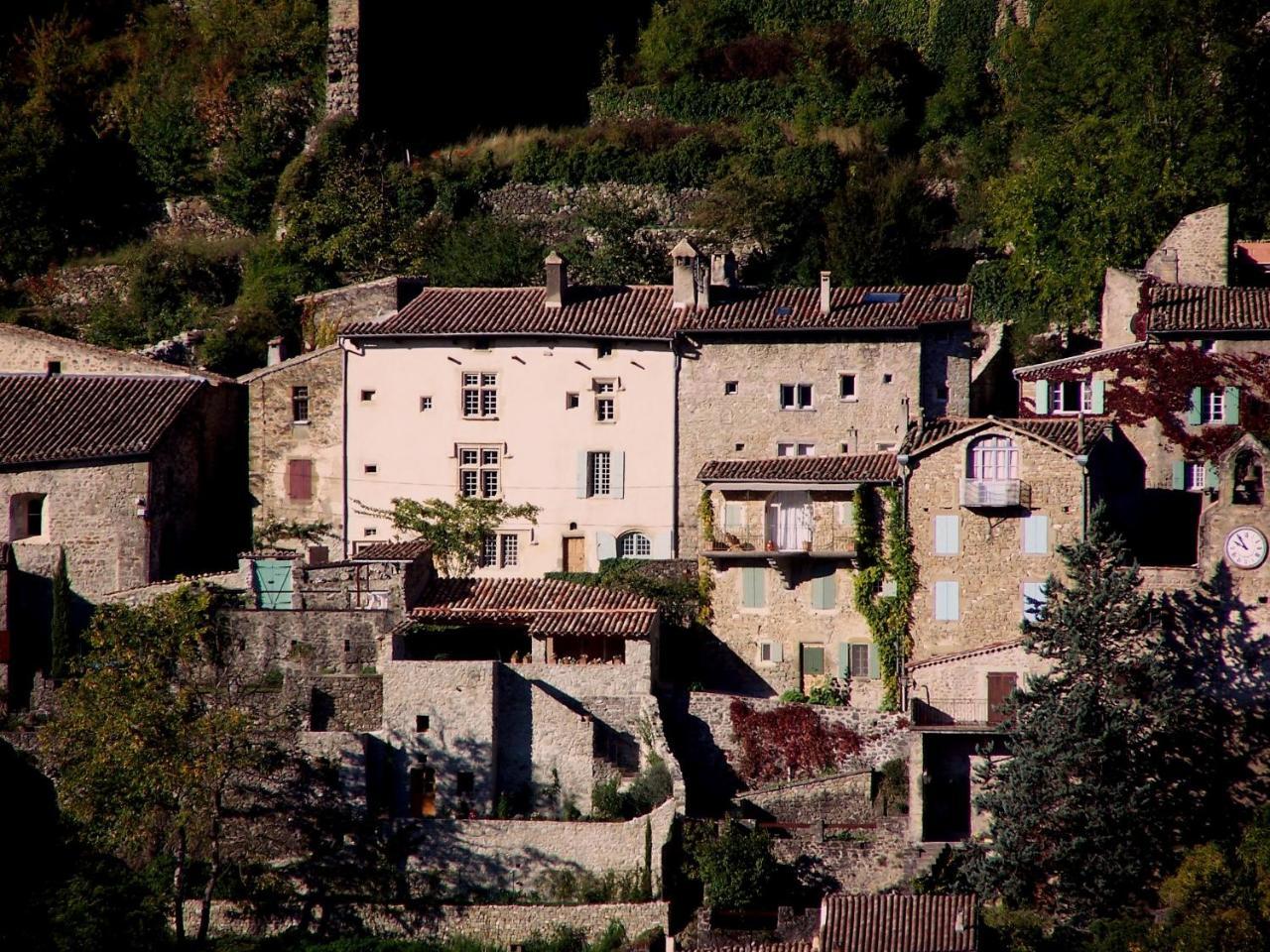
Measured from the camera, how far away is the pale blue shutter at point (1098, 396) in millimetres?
53031

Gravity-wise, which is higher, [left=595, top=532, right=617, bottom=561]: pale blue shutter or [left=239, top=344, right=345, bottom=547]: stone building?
[left=239, top=344, right=345, bottom=547]: stone building

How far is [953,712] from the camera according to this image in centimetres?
4728

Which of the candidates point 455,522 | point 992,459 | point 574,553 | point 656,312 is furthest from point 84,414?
point 992,459

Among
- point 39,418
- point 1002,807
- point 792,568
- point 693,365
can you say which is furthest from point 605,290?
point 1002,807

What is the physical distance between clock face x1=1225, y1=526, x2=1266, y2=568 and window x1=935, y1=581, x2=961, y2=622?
5.55 metres

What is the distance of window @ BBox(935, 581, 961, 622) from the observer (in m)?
48.9

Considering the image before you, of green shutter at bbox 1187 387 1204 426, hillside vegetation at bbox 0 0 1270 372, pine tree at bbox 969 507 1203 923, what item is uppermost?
hillside vegetation at bbox 0 0 1270 372

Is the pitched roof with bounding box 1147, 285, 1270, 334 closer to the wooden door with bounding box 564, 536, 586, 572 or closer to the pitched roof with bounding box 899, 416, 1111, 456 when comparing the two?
the pitched roof with bounding box 899, 416, 1111, 456

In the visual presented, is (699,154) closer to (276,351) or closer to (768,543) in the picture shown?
(276,351)

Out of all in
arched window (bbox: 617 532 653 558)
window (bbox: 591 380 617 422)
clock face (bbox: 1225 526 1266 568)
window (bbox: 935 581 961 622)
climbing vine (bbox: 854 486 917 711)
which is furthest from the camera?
window (bbox: 591 380 617 422)

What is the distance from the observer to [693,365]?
53594mm

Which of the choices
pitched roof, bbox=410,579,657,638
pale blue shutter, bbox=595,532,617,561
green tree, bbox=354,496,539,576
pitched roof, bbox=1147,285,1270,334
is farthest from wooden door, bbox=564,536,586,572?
pitched roof, bbox=1147,285,1270,334

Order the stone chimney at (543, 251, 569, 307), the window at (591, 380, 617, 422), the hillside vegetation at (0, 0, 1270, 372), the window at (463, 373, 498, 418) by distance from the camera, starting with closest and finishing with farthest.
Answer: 1. the window at (591, 380, 617, 422)
2. the window at (463, 373, 498, 418)
3. the stone chimney at (543, 251, 569, 307)
4. the hillside vegetation at (0, 0, 1270, 372)

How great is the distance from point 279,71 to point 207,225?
548 centimetres
